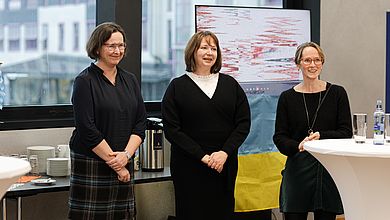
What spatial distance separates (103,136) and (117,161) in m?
0.16

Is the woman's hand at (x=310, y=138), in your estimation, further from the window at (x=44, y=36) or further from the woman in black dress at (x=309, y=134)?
the window at (x=44, y=36)

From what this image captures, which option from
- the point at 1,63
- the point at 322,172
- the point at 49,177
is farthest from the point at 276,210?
the point at 1,63

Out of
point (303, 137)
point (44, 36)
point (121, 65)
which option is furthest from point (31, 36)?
point (303, 137)

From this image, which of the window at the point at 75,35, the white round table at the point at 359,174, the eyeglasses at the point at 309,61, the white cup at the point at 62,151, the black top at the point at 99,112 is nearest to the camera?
the white round table at the point at 359,174

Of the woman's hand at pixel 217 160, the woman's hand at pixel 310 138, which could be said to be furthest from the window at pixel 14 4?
the woman's hand at pixel 310 138

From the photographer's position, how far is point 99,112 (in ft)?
13.4

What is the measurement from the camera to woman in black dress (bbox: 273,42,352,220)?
436 centimetres

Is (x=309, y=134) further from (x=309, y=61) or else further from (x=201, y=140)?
(x=201, y=140)

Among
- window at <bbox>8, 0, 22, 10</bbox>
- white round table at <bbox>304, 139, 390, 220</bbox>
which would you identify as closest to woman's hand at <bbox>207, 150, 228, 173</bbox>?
white round table at <bbox>304, 139, 390, 220</bbox>

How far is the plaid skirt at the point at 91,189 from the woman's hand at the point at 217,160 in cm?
57

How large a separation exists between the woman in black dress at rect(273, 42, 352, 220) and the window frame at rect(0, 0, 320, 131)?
132 centimetres

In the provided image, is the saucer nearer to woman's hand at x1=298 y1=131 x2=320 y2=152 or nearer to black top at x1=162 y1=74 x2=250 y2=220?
black top at x1=162 y1=74 x2=250 y2=220

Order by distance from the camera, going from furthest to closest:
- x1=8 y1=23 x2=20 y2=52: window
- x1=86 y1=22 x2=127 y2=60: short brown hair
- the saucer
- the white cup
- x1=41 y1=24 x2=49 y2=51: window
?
x1=41 y1=24 x2=49 y2=51: window → x1=8 y1=23 x2=20 y2=52: window → the white cup → the saucer → x1=86 y1=22 x2=127 y2=60: short brown hair

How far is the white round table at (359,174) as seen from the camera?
365 centimetres
